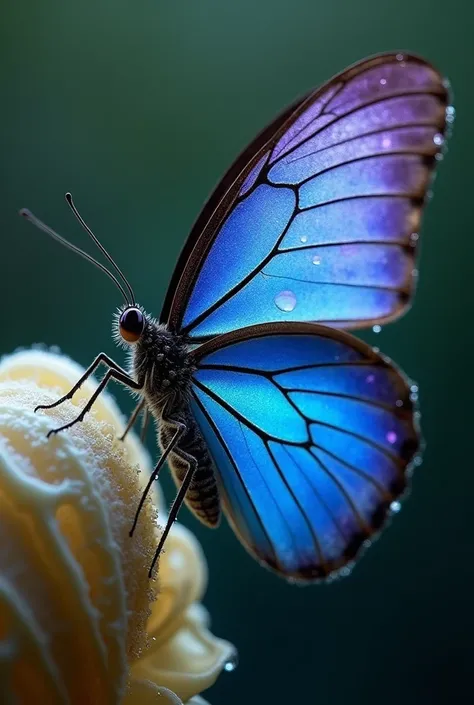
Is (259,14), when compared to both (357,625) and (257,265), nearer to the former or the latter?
(257,265)

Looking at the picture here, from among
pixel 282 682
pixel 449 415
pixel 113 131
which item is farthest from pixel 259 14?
pixel 282 682

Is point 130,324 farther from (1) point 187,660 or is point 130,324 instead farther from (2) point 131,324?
(1) point 187,660

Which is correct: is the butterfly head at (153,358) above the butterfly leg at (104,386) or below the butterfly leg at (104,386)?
above

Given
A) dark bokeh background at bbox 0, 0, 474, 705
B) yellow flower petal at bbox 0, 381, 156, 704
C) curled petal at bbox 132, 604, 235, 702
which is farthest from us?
dark bokeh background at bbox 0, 0, 474, 705

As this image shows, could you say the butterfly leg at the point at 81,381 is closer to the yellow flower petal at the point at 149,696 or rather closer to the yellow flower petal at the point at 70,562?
the yellow flower petal at the point at 70,562

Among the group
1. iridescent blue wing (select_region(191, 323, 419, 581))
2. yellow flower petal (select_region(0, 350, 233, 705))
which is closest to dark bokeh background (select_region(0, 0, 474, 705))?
iridescent blue wing (select_region(191, 323, 419, 581))

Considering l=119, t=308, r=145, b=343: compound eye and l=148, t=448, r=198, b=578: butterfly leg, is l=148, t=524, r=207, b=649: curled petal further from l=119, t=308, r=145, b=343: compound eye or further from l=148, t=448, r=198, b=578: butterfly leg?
l=119, t=308, r=145, b=343: compound eye

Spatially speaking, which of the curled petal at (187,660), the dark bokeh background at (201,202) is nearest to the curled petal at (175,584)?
the curled petal at (187,660)
